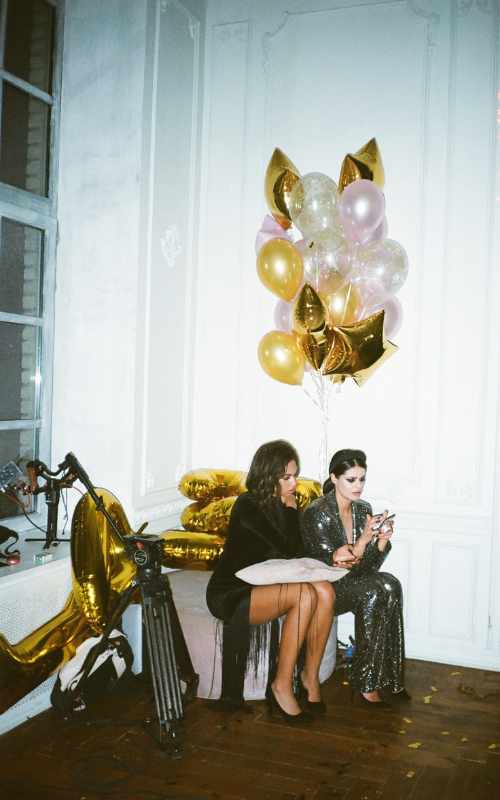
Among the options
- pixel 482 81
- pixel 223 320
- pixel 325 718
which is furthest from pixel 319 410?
pixel 482 81

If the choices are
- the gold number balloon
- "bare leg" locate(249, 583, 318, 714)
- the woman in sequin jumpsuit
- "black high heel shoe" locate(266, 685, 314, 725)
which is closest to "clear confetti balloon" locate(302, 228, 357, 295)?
the gold number balloon

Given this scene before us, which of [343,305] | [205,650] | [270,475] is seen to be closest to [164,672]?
[205,650]

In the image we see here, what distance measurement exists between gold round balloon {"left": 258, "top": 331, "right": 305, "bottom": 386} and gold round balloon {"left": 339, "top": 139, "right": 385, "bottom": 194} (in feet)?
2.58

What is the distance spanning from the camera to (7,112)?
3.20 m

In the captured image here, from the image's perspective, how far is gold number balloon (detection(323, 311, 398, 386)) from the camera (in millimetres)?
2982

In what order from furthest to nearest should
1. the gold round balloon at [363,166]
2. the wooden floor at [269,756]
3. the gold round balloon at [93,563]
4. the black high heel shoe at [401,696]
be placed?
the gold round balloon at [363,166] → the black high heel shoe at [401,696] → the gold round balloon at [93,563] → the wooden floor at [269,756]

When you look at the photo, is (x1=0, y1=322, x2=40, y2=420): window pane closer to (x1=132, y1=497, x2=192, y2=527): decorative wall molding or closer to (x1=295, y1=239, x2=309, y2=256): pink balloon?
(x1=132, y1=497, x2=192, y2=527): decorative wall molding

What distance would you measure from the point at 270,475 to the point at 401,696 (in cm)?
113

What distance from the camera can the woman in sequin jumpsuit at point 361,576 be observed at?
285 centimetres

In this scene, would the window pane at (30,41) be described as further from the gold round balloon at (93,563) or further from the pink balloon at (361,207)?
the gold round balloon at (93,563)

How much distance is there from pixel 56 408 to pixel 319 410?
55.3 inches

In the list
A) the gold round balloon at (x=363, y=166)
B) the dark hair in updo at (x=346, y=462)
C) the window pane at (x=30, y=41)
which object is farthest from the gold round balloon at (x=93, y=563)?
the window pane at (x=30, y=41)

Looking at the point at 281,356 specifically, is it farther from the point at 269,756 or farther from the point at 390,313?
the point at 269,756

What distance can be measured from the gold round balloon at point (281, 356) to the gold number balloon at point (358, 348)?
0.47ft
